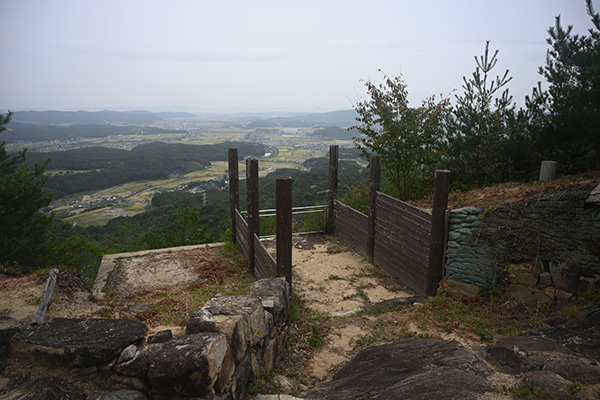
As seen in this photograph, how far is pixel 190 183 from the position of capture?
37.3m

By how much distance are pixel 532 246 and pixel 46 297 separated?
6.37 metres

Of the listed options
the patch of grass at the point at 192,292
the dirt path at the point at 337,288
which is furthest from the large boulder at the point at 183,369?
the dirt path at the point at 337,288

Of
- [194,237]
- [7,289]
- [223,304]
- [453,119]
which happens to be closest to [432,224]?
[223,304]

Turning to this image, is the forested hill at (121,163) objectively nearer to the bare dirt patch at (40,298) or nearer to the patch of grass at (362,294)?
the bare dirt patch at (40,298)

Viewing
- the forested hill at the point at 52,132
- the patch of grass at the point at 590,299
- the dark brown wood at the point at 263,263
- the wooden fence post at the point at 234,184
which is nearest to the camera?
the patch of grass at the point at 590,299

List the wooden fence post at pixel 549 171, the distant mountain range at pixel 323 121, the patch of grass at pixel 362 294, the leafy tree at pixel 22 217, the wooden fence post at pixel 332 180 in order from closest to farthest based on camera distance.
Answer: the patch of grass at pixel 362 294 → the wooden fence post at pixel 549 171 → the wooden fence post at pixel 332 180 → the leafy tree at pixel 22 217 → the distant mountain range at pixel 323 121

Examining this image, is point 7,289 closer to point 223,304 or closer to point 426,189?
point 223,304

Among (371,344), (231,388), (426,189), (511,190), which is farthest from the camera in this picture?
(426,189)

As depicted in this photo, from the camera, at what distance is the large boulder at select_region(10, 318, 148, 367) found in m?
2.35

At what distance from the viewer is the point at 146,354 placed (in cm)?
243

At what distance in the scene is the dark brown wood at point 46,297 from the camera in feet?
12.7

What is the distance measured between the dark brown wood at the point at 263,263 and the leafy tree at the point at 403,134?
412 centimetres

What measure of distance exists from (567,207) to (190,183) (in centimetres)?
3629

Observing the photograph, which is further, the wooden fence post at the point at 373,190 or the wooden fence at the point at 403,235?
the wooden fence post at the point at 373,190
